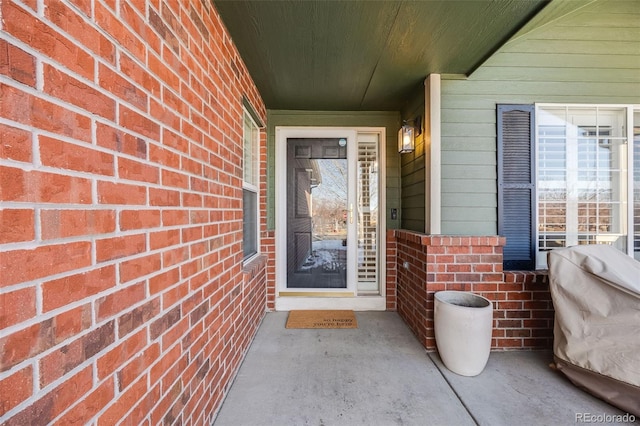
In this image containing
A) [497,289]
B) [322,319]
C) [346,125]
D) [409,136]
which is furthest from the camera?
[346,125]

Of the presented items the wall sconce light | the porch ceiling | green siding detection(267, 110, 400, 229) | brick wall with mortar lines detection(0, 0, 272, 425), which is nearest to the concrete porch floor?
brick wall with mortar lines detection(0, 0, 272, 425)

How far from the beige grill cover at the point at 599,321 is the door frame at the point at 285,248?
1.66 metres

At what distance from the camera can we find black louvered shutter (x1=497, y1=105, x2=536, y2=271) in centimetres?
244

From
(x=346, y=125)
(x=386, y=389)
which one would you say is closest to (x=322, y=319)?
(x=386, y=389)

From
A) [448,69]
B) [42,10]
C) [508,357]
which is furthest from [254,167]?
[508,357]

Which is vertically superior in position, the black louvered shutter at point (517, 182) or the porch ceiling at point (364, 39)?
the porch ceiling at point (364, 39)

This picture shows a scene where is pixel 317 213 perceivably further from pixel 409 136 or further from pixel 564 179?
pixel 564 179

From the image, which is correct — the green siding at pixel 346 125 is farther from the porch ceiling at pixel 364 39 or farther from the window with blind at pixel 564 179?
the window with blind at pixel 564 179

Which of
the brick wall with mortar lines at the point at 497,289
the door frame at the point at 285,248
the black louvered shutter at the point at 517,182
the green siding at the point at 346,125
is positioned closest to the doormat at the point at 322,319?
the door frame at the point at 285,248

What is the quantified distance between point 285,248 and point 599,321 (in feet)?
9.20

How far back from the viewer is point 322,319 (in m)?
2.95

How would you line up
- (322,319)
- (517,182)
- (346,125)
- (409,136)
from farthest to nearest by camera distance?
(346,125) < (322,319) < (409,136) < (517,182)

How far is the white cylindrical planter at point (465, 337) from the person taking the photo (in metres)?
1.96

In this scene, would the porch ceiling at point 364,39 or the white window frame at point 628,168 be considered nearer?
the porch ceiling at point 364,39
